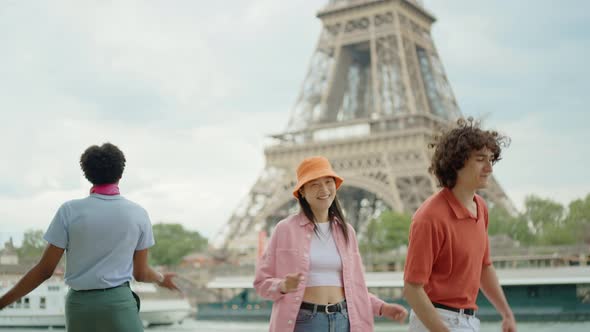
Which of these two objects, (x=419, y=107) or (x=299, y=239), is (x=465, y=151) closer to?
(x=299, y=239)

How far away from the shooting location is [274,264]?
4.37 metres

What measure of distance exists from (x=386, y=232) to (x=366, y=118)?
25.4 ft

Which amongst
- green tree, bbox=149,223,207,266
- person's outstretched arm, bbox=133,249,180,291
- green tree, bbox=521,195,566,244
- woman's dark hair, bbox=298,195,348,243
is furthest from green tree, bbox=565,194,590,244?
person's outstretched arm, bbox=133,249,180,291

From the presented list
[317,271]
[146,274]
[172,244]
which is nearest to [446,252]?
[317,271]

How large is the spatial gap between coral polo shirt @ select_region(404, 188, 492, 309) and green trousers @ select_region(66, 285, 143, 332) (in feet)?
4.34

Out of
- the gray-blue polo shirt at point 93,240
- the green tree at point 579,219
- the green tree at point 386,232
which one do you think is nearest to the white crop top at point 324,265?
the gray-blue polo shirt at point 93,240

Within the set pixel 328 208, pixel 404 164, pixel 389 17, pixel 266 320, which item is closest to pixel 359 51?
pixel 389 17

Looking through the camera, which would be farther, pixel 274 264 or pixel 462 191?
pixel 274 264

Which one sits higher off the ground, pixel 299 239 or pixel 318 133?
pixel 318 133

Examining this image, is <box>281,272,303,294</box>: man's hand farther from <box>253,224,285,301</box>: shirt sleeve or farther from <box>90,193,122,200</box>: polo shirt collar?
<box>90,193,122,200</box>: polo shirt collar

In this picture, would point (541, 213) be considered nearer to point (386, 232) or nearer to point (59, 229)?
point (386, 232)

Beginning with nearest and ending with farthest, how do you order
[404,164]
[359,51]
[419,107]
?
[404,164] → [419,107] → [359,51]

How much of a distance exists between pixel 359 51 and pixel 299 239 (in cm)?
4769

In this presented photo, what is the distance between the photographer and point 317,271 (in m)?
4.26
